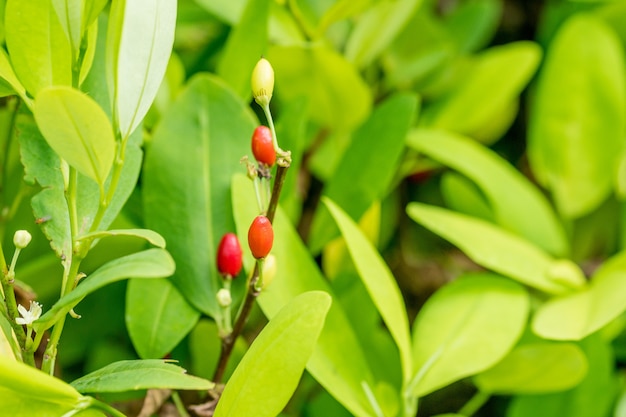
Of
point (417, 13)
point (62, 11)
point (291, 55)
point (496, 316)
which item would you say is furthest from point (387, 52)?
point (62, 11)

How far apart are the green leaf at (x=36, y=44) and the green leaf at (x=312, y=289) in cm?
15

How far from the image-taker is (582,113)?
75 cm

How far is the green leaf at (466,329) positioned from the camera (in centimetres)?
54

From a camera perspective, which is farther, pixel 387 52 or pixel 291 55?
pixel 387 52

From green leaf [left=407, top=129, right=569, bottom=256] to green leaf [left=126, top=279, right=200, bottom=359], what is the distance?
11.6 inches

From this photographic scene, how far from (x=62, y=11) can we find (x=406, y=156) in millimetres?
477

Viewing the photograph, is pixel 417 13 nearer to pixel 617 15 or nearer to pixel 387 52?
pixel 387 52

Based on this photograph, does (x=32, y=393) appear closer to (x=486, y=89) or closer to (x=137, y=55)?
(x=137, y=55)

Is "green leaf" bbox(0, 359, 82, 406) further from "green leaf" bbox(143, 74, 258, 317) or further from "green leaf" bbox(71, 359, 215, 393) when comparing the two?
"green leaf" bbox(143, 74, 258, 317)

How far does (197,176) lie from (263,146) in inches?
5.1

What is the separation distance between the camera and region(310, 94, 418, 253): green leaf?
1.94 ft

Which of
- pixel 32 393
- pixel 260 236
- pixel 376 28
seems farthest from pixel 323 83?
pixel 32 393

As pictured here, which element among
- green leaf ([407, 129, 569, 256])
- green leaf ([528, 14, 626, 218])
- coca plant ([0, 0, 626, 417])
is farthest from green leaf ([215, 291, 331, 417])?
green leaf ([528, 14, 626, 218])

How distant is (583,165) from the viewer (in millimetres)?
761
